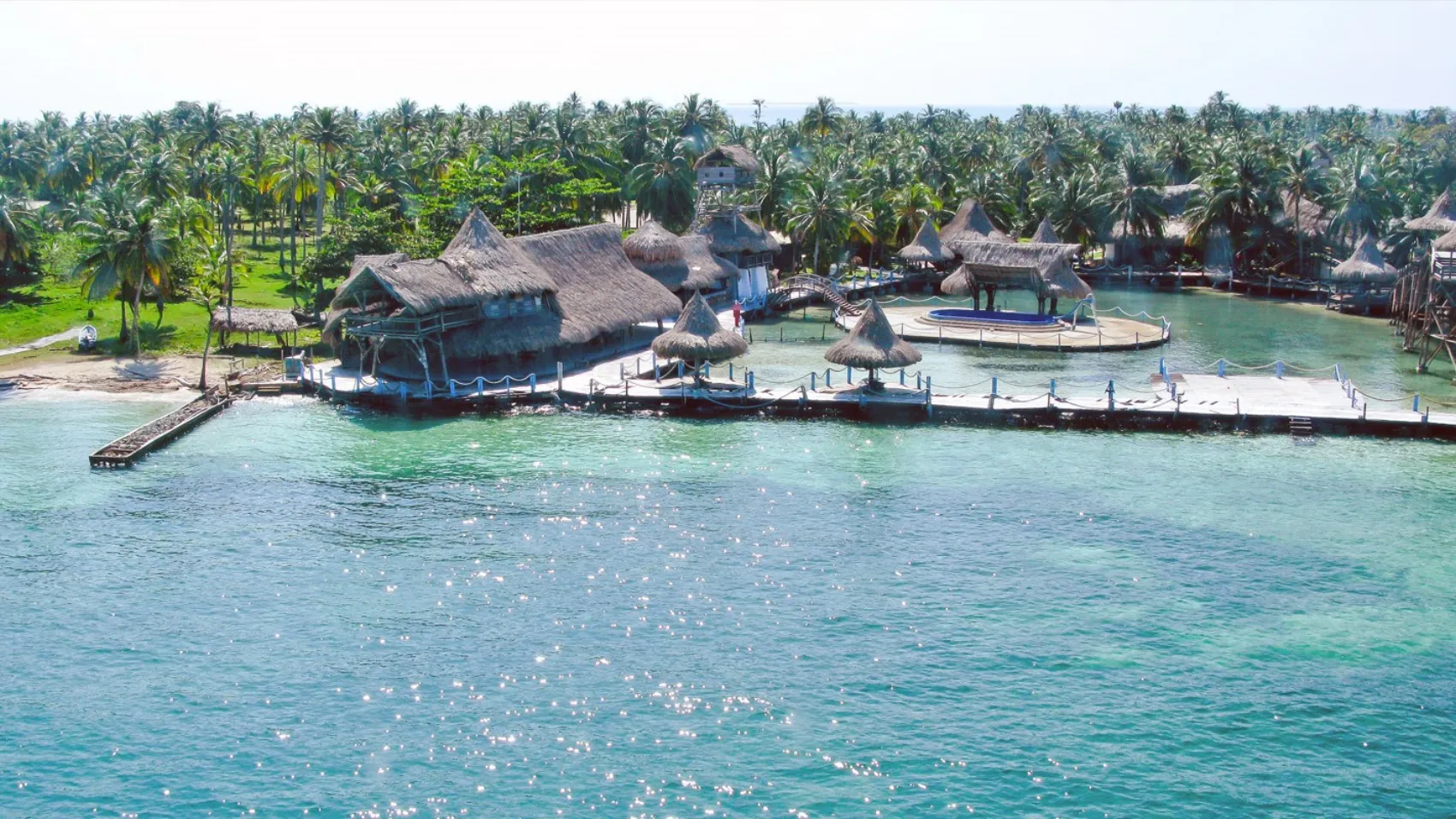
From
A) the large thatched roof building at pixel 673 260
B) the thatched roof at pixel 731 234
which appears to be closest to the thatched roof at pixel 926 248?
the thatched roof at pixel 731 234

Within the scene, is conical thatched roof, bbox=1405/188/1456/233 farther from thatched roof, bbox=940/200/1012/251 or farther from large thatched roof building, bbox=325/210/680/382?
large thatched roof building, bbox=325/210/680/382

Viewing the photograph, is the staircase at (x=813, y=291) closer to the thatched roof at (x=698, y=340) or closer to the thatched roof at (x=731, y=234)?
the thatched roof at (x=731, y=234)

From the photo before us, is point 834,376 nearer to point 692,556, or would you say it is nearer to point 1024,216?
point 692,556

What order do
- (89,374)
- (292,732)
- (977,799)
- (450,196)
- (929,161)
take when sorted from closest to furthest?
(977,799) → (292,732) → (89,374) → (450,196) → (929,161)

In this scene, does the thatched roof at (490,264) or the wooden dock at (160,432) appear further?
the thatched roof at (490,264)

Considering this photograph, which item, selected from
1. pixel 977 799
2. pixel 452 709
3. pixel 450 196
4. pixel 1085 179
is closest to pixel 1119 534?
pixel 977 799

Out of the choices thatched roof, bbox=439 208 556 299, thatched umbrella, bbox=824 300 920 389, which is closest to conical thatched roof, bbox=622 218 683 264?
thatched roof, bbox=439 208 556 299

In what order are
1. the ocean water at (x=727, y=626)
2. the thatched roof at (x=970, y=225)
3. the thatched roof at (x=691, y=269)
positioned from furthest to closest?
the thatched roof at (x=970, y=225)
the thatched roof at (x=691, y=269)
the ocean water at (x=727, y=626)
